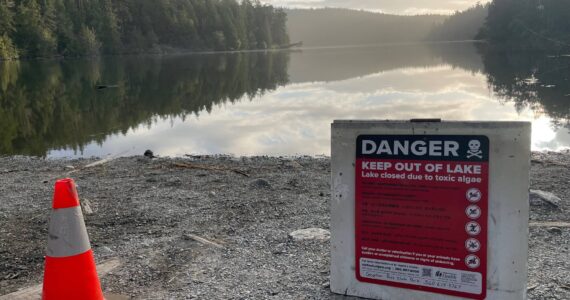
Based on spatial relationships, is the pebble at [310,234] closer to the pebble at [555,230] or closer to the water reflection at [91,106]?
the pebble at [555,230]

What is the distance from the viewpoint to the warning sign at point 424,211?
353 centimetres

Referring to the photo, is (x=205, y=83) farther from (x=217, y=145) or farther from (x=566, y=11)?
(x=566, y=11)

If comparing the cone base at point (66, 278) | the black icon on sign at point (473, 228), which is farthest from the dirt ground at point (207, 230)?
the black icon on sign at point (473, 228)

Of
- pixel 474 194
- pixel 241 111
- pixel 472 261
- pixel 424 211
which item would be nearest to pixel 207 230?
pixel 424 211

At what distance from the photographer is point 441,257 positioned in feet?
12.0

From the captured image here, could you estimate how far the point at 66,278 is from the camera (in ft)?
12.9

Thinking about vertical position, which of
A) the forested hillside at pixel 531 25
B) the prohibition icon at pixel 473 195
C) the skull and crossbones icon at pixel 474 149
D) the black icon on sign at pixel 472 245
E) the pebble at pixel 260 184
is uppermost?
the forested hillside at pixel 531 25

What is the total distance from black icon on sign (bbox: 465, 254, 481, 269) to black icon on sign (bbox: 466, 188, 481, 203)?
0.41m

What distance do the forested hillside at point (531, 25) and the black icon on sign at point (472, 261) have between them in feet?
301

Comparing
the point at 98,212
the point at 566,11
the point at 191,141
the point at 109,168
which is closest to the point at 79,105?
the point at 191,141

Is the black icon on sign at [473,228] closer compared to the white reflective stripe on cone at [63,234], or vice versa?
the black icon on sign at [473,228]

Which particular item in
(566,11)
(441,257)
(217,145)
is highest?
(566,11)

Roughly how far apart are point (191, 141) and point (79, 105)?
13.1 m

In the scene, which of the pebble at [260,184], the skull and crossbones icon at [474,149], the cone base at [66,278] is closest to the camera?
the skull and crossbones icon at [474,149]
